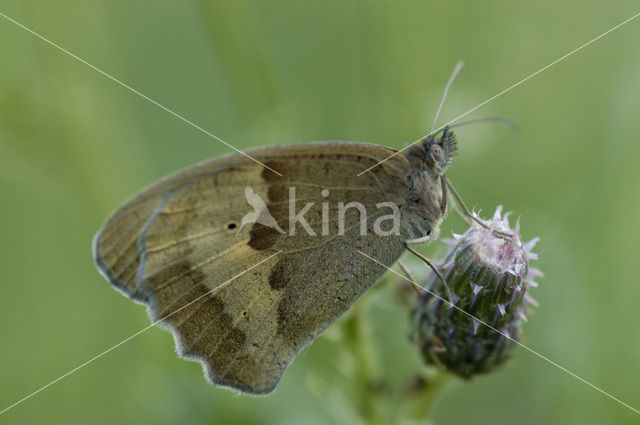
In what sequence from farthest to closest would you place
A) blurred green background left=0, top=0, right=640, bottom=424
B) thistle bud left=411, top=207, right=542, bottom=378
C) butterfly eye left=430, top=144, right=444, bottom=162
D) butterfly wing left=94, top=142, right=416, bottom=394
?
blurred green background left=0, top=0, right=640, bottom=424, butterfly eye left=430, top=144, right=444, bottom=162, thistle bud left=411, top=207, right=542, bottom=378, butterfly wing left=94, top=142, right=416, bottom=394

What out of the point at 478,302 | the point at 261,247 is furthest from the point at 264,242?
the point at 478,302

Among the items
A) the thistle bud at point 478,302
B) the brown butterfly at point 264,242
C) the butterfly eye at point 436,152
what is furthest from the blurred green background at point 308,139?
the butterfly eye at point 436,152

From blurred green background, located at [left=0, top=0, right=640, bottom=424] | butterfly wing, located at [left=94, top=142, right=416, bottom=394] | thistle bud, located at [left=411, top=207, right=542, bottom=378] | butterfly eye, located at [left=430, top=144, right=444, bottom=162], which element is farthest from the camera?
blurred green background, located at [left=0, top=0, right=640, bottom=424]

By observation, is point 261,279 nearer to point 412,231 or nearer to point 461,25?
point 412,231

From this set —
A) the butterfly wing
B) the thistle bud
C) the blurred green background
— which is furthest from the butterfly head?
the blurred green background

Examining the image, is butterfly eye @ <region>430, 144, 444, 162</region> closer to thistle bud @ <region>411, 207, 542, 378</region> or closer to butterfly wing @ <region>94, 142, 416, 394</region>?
butterfly wing @ <region>94, 142, 416, 394</region>

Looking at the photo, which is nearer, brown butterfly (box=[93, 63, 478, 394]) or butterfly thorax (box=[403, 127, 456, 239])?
brown butterfly (box=[93, 63, 478, 394])
